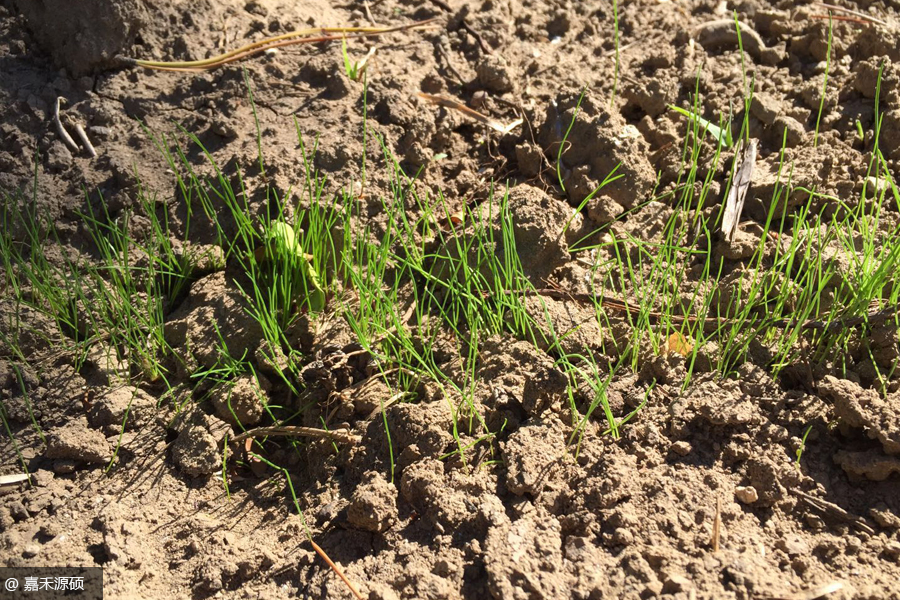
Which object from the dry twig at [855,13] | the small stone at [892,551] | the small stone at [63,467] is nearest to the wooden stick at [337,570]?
the small stone at [63,467]

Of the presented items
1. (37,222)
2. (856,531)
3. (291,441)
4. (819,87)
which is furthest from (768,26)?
(37,222)

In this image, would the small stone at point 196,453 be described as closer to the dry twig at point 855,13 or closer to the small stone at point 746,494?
the small stone at point 746,494

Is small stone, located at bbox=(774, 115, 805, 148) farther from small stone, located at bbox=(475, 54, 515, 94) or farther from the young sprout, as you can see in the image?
the young sprout

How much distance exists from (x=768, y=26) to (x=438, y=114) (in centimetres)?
145

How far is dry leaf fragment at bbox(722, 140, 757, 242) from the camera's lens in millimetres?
2443

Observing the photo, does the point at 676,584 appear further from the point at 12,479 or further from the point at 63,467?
the point at 12,479

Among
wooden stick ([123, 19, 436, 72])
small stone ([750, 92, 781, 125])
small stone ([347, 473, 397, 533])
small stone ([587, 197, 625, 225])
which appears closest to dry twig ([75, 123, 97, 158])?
Result: wooden stick ([123, 19, 436, 72])

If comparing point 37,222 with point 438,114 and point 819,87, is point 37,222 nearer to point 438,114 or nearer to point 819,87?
point 438,114

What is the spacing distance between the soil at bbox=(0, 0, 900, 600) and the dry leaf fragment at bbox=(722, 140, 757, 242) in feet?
0.22

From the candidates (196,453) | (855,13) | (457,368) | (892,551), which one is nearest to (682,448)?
(892,551)

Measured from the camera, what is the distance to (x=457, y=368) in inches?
88.2

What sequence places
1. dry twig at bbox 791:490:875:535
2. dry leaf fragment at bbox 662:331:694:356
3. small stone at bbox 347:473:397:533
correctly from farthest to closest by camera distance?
dry leaf fragment at bbox 662:331:694:356, small stone at bbox 347:473:397:533, dry twig at bbox 791:490:875:535

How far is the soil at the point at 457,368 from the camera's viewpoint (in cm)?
183

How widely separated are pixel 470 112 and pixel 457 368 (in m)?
1.13
